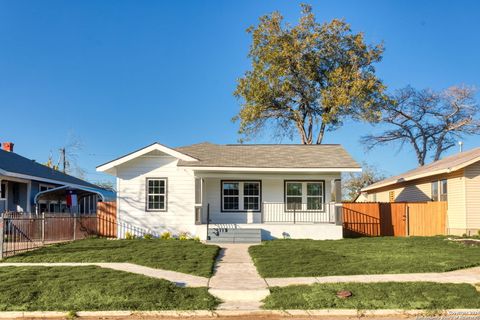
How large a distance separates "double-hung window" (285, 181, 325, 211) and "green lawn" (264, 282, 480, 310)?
39.4 feet

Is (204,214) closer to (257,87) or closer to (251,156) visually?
(251,156)

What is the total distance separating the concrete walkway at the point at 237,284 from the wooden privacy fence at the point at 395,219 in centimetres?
989

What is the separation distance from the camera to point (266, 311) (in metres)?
8.94

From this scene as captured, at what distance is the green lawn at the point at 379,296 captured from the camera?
9.05 meters

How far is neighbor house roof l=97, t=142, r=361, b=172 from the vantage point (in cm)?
2158

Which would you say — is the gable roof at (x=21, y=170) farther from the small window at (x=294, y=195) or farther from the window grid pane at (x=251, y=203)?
the small window at (x=294, y=195)

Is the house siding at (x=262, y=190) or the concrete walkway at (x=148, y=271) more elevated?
the house siding at (x=262, y=190)

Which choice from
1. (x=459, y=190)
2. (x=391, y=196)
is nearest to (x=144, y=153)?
(x=459, y=190)

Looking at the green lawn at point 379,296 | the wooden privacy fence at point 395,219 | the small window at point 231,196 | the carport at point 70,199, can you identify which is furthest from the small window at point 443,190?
the carport at point 70,199

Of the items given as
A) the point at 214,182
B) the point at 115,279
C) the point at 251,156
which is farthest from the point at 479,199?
the point at 115,279

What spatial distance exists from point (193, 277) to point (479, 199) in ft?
48.3

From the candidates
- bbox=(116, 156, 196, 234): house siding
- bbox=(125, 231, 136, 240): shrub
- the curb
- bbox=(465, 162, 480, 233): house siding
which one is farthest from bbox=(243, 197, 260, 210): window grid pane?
the curb

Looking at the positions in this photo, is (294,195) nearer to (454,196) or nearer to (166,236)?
(166,236)

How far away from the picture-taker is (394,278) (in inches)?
452
